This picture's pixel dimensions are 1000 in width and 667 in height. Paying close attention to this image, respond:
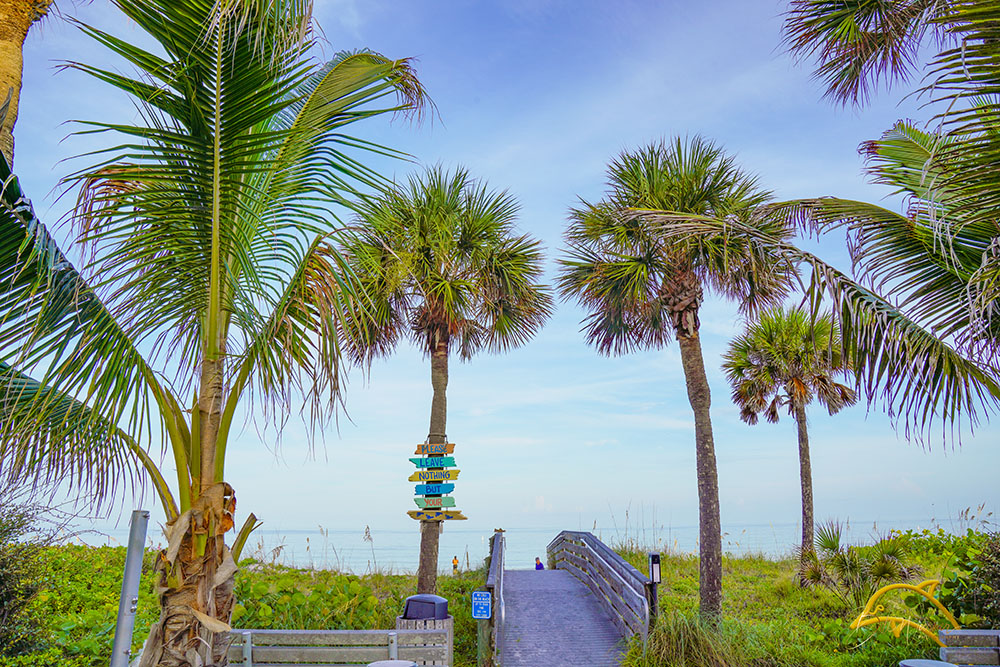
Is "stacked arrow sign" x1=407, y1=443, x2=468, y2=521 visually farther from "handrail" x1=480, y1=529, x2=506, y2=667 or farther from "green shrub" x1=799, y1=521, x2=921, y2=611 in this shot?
"green shrub" x1=799, y1=521, x2=921, y2=611

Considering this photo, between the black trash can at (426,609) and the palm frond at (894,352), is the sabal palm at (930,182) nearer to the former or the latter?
the palm frond at (894,352)

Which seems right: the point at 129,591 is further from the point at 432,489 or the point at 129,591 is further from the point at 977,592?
the point at 977,592

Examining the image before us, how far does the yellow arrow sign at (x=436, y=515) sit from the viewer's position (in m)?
13.1

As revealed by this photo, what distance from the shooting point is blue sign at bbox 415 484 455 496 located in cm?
1330

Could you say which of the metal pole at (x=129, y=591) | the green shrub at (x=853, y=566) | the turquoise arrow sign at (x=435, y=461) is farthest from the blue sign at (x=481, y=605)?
the green shrub at (x=853, y=566)

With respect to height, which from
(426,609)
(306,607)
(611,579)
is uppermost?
(611,579)

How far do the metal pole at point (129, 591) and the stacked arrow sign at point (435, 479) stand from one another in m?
9.05

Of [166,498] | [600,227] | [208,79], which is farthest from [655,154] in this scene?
[166,498]

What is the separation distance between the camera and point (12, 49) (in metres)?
5.54

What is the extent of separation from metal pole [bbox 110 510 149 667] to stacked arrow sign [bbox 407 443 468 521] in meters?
9.05

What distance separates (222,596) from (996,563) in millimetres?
9891

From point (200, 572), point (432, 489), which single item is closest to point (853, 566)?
point (432, 489)

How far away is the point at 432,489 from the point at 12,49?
32.1ft

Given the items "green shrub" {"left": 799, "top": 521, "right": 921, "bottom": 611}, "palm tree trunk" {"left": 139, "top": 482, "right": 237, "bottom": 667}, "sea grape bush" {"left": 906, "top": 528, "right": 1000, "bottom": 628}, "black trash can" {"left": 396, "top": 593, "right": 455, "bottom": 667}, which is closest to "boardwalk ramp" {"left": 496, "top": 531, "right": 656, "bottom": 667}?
"black trash can" {"left": 396, "top": 593, "right": 455, "bottom": 667}
